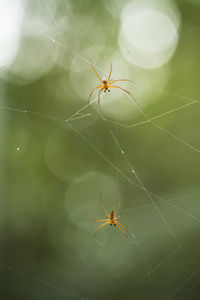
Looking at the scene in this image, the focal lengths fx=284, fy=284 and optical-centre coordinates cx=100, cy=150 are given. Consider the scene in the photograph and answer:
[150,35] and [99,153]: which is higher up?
[150,35]

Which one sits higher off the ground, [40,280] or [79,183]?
[79,183]

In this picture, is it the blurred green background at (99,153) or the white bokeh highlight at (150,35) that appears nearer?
the blurred green background at (99,153)

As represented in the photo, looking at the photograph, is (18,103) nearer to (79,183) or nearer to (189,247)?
(79,183)

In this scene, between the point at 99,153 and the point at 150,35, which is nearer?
the point at 150,35

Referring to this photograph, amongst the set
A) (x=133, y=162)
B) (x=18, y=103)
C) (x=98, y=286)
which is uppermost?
(x=18, y=103)

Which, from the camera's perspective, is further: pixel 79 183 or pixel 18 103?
pixel 79 183

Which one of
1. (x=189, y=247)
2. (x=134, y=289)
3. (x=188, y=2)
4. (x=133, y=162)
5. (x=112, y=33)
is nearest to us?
(x=189, y=247)

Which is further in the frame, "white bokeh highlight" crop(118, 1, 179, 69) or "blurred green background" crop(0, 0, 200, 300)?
"white bokeh highlight" crop(118, 1, 179, 69)

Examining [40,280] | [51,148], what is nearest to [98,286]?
[40,280]
